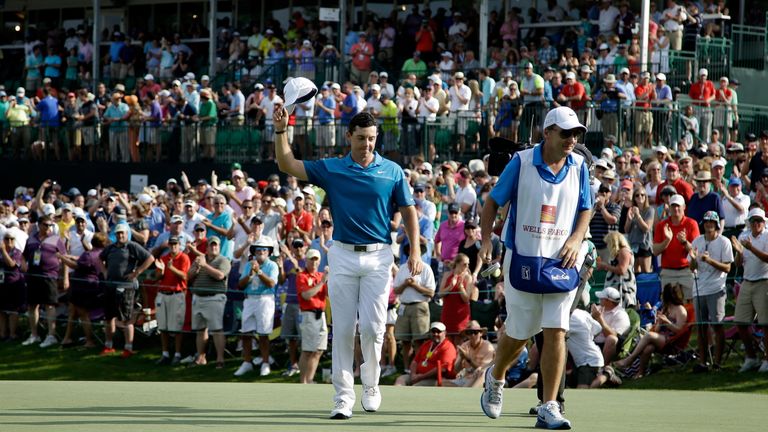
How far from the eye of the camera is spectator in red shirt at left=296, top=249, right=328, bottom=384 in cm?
1544

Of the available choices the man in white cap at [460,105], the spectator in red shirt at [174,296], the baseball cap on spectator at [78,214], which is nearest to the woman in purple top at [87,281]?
the baseball cap on spectator at [78,214]

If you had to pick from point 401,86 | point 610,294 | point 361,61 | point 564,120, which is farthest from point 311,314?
point 361,61

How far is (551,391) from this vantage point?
758 centimetres

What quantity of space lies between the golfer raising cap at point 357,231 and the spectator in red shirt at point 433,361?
239 inches

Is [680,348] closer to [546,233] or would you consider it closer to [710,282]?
[710,282]

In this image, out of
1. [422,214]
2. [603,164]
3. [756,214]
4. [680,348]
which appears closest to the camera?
[756,214]

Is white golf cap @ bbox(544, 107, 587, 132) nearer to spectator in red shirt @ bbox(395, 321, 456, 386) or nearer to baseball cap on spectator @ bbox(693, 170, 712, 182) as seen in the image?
spectator in red shirt @ bbox(395, 321, 456, 386)

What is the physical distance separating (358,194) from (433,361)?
21.3ft

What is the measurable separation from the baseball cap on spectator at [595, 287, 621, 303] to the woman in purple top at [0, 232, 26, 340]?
9.59 m

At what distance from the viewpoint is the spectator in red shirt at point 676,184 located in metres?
16.4

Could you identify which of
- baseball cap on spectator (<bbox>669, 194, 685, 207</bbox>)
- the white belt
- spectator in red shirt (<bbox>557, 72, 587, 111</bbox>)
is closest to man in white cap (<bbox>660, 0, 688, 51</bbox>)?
spectator in red shirt (<bbox>557, 72, 587, 111</bbox>)

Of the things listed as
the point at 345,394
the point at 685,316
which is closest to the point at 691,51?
the point at 685,316

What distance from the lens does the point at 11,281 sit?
20031 millimetres

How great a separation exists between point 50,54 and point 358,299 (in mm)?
29599
